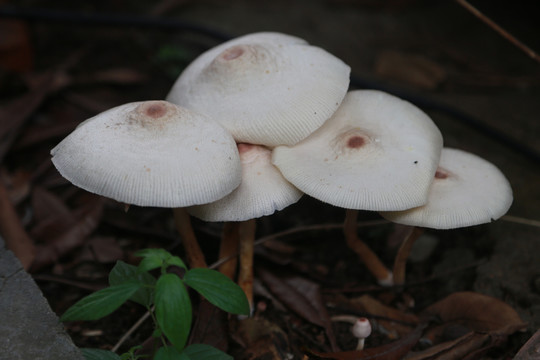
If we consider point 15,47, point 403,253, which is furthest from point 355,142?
point 15,47

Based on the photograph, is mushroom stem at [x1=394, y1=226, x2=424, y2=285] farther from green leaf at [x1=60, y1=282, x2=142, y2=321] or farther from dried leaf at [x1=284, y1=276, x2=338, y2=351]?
green leaf at [x1=60, y1=282, x2=142, y2=321]

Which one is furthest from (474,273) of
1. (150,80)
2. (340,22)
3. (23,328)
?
(340,22)

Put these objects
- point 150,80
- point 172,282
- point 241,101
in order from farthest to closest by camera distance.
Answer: point 150,80 < point 241,101 < point 172,282

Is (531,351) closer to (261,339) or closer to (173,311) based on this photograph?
(261,339)

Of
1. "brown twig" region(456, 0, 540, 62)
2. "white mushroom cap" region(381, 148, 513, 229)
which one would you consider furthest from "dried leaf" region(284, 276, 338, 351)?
"brown twig" region(456, 0, 540, 62)

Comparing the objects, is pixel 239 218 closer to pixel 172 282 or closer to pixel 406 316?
pixel 172 282

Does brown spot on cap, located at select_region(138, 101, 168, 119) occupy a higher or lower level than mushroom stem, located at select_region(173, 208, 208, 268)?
higher

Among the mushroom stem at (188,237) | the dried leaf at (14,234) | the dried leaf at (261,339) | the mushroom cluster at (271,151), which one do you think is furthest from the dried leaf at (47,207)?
the dried leaf at (261,339)
